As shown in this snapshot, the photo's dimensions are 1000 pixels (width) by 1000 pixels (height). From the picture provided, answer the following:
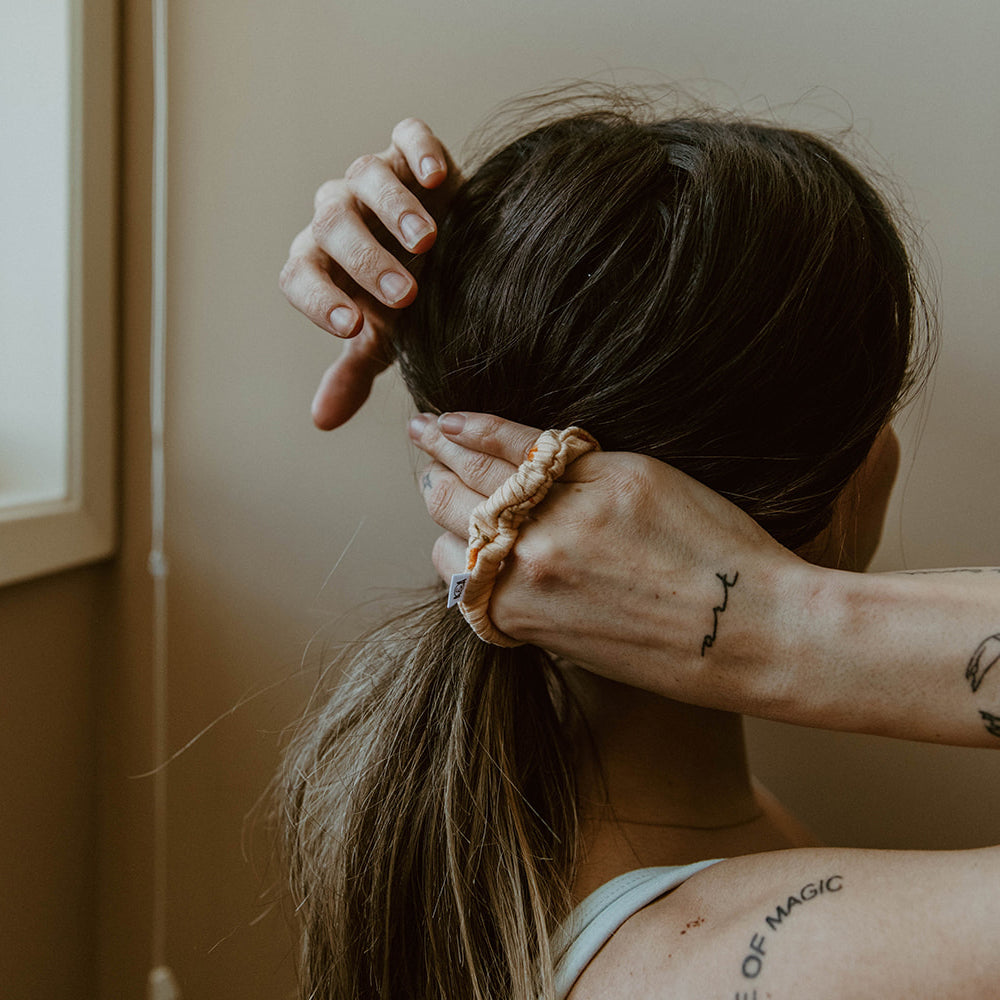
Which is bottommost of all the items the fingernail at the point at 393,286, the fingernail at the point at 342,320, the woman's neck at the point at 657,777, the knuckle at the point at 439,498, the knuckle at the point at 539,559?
the woman's neck at the point at 657,777

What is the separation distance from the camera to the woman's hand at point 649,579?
0.55 m

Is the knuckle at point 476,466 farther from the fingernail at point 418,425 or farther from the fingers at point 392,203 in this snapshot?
the fingers at point 392,203

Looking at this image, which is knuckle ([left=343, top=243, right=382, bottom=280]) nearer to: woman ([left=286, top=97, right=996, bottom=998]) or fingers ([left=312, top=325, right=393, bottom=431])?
woman ([left=286, top=97, right=996, bottom=998])

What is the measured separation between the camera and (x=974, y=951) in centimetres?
46

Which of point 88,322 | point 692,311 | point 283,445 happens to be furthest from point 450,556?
point 88,322

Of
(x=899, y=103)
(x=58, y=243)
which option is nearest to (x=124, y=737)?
Answer: (x=58, y=243)

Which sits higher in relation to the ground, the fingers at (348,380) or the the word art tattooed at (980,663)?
the fingers at (348,380)

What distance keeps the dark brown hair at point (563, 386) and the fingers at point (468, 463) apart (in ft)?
0.14

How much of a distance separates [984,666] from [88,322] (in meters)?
1.11

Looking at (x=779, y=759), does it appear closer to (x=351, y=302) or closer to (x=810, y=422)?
(x=810, y=422)

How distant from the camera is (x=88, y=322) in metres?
1.10

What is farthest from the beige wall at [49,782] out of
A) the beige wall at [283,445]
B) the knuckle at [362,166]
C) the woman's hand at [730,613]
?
the woman's hand at [730,613]

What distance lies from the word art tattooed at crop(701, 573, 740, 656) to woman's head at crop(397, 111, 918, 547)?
0.11 metres

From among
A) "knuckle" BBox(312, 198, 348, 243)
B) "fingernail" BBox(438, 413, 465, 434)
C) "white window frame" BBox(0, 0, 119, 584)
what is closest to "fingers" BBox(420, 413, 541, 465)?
"fingernail" BBox(438, 413, 465, 434)
